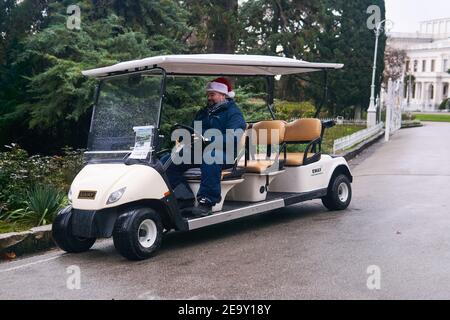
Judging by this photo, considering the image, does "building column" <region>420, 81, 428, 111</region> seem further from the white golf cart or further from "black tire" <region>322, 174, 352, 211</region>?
the white golf cart

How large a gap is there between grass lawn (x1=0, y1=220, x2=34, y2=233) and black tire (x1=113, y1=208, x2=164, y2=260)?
1.72 metres

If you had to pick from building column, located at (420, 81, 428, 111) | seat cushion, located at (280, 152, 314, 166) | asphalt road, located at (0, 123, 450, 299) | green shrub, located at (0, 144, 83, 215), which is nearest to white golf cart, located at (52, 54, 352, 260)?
seat cushion, located at (280, 152, 314, 166)

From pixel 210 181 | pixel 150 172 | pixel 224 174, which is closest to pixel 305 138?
pixel 224 174

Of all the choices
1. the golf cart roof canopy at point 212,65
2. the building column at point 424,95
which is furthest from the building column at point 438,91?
the golf cart roof canopy at point 212,65

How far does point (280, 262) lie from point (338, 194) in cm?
324

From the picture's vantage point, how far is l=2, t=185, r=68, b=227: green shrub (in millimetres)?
7930

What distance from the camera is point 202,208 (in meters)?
7.11

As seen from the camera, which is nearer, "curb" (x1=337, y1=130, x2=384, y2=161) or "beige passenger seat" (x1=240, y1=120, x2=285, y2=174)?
"beige passenger seat" (x1=240, y1=120, x2=285, y2=174)

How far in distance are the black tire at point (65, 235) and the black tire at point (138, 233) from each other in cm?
73

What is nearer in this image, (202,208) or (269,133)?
(202,208)

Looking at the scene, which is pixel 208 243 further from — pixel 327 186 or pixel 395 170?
pixel 395 170

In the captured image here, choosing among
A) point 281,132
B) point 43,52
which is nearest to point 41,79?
point 43,52

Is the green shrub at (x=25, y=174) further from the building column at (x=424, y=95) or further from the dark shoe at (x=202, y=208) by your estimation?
the building column at (x=424, y=95)

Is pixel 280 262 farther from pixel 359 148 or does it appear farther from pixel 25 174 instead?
pixel 359 148
